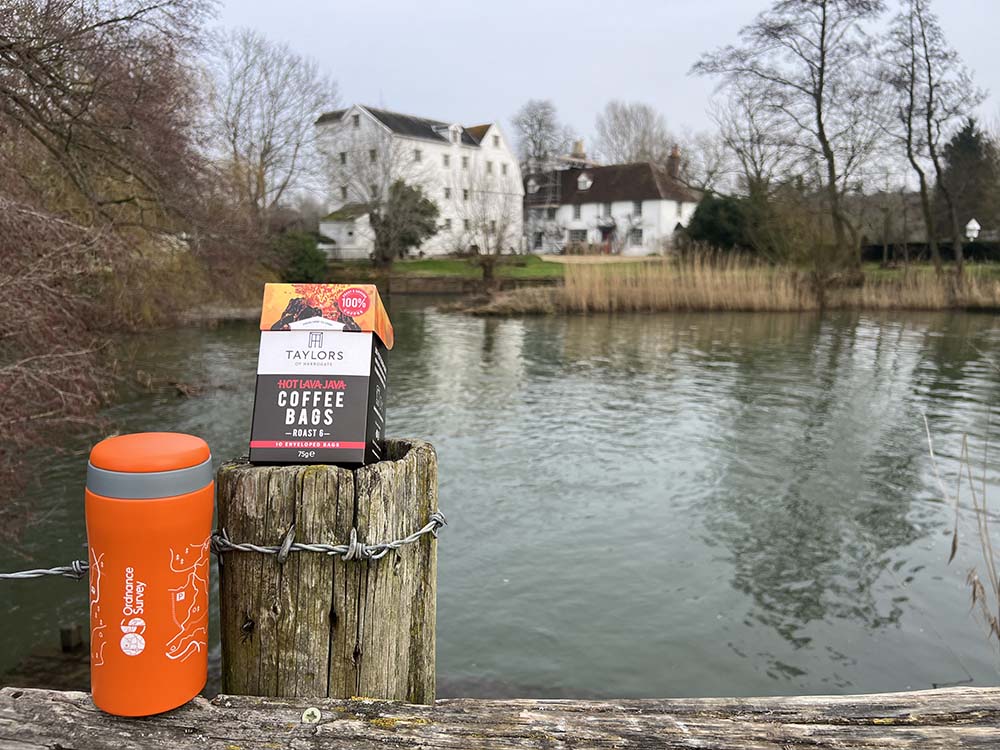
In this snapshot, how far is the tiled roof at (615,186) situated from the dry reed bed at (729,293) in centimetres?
2878

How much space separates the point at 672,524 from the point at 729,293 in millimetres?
22136

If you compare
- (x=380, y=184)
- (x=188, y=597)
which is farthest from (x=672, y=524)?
(x=380, y=184)

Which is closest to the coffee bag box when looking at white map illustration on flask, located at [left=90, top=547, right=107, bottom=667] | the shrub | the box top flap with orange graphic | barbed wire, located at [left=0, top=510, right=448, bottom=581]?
the box top flap with orange graphic

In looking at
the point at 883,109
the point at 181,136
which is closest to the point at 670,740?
the point at 181,136

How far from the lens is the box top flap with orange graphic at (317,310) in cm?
212

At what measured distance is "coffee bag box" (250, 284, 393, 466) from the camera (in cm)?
205

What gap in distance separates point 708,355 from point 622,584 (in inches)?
533

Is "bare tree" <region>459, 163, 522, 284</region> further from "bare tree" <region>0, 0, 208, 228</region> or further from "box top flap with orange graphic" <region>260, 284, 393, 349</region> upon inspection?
"box top flap with orange graphic" <region>260, 284, 393, 349</region>

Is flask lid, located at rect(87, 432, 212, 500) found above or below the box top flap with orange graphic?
below

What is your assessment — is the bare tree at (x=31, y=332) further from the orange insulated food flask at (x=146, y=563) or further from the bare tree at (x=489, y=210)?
the bare tree at (x=489, y=210)

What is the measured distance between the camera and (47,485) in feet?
30.1

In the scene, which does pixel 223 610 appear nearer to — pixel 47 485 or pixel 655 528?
pixel 655 528

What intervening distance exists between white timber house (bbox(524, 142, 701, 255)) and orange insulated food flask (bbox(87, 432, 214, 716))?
179 feet

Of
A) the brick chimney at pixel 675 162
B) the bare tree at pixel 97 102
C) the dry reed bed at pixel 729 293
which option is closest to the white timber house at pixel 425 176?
the brick chimney at pixel 675 162
